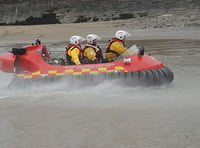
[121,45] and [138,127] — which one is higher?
[121,45]

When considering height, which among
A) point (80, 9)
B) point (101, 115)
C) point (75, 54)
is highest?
point (80, 9)

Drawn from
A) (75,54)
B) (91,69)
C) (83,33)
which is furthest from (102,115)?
(83,33)

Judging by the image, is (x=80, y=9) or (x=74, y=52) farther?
(x=80, y=9)

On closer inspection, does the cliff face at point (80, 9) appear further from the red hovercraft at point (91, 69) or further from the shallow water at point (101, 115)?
the red hovercraft at point (91, 69)

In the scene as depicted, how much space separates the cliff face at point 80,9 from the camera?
25000 millimetres

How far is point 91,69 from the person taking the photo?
22.7 feet

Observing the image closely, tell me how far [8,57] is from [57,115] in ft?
7.31

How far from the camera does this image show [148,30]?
744 inches

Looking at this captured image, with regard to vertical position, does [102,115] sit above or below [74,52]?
below

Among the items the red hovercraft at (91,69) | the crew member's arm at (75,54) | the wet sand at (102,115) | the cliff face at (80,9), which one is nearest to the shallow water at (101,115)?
the wet sand at (102,115)

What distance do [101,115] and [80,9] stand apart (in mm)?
22379

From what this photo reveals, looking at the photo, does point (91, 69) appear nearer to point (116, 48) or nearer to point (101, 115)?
point (116, 48)

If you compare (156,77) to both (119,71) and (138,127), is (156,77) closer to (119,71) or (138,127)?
(119,71)

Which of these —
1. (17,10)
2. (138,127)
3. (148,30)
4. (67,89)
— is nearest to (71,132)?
(138,127)
